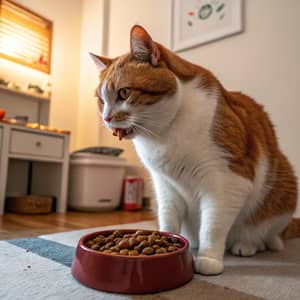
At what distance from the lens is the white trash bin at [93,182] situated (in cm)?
215

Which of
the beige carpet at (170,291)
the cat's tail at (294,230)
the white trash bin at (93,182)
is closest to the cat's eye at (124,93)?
the beige carpet at (170,291)

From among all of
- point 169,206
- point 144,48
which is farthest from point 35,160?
point 144,48

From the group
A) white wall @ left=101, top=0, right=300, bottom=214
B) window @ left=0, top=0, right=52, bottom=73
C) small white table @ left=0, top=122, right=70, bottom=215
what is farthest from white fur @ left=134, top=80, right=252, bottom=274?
window @ left=0, top=0, right=52, bottom=73

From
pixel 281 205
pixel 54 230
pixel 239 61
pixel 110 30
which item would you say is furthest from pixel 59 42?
pixel 281 205

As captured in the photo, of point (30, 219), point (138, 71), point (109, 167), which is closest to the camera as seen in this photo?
point (138, 71)

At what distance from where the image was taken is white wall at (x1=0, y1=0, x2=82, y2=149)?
8.63 ft

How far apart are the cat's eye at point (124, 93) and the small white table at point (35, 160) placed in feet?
4.39

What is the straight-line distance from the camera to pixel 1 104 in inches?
91.5

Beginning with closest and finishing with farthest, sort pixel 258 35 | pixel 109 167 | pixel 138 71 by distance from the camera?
pixel 138 71 → pixel 258 35 → pixel 109 167

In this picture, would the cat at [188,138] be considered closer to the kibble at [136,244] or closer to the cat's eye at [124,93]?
the cat's eye at [124,93]

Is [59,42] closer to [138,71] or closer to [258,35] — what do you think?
[258,35]

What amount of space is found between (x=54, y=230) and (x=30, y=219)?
0.42 m

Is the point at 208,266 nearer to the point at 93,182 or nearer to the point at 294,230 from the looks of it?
the point at 294,230

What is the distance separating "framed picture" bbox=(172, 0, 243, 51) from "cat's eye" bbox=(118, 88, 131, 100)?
1.46 m
